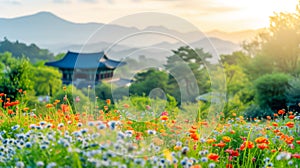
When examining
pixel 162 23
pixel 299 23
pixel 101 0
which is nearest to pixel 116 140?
pixel 162 23

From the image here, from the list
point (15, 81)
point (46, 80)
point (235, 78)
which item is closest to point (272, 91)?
point (15, 81)

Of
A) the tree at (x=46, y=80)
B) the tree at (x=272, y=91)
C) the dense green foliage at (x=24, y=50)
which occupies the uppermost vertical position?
the dense green foliage at (x=24, y=50)

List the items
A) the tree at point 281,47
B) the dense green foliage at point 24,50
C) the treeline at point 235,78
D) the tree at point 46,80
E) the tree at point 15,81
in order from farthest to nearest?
the dense green foliage at point 24,50
the tree at point 46,80
the tree at point 281,47
the tree at point 15,81
the treeline at point 235,78

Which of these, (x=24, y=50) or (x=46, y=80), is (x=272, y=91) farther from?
(x=24, y=50)

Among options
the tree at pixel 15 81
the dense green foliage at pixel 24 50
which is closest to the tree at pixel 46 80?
the tree at pixel 15 81

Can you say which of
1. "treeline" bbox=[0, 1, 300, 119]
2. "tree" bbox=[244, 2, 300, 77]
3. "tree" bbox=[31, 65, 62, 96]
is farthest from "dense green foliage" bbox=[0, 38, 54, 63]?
"tree" bbox=[244, 2, 300, 77]

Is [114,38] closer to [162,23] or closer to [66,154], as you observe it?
[162,23]

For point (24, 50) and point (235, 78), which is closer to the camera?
point (235, 78)

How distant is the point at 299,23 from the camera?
59.5 ft

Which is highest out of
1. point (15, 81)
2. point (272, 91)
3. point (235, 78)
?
point (235, 78)

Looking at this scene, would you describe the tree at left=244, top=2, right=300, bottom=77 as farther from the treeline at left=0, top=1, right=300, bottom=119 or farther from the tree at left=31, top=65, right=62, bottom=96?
the tree at left=31, top=65, right=62, bottom=96

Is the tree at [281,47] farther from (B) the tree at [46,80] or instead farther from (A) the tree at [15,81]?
(B) the tree at [46,80]

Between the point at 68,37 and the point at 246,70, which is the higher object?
the point at 68,37

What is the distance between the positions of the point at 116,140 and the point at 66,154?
40cm
